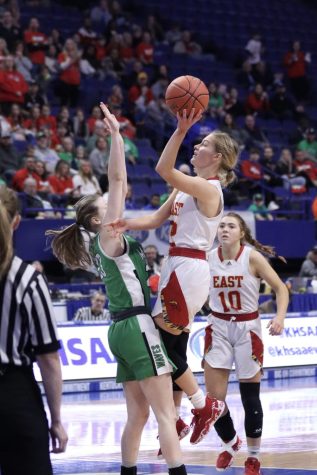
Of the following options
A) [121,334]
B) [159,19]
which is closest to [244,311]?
[121,334]

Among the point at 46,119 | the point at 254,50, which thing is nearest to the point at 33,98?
the point at 46,119

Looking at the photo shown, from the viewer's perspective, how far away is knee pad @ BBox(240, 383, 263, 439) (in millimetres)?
7375

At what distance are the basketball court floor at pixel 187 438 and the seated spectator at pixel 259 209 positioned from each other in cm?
601

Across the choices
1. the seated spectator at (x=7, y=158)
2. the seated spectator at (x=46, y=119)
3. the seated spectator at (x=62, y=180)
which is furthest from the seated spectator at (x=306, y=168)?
the seated spectator at (x=7, y=158)

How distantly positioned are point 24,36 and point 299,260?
23.7 ft

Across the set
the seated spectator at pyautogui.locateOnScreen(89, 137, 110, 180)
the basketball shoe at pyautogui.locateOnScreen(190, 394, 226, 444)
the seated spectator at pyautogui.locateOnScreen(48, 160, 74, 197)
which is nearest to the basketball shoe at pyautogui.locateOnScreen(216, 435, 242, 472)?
the basketball shoe at pyautogui.locateOnScreen(190, 394, 226, 444)

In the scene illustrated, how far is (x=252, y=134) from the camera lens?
75.7ft

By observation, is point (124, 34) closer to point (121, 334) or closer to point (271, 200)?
point (271, 200)


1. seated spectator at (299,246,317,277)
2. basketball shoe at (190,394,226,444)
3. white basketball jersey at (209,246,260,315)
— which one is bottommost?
seated spectator at (299,246,317,277)

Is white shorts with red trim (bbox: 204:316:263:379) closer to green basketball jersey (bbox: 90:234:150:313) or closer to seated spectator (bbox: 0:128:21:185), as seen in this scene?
green basketball jersey (bbox: 90:234:150:313)

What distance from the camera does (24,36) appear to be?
66.4 ft

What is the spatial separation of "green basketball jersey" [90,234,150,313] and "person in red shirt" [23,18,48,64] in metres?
14.7

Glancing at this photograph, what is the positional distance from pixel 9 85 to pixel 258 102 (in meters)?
7.72

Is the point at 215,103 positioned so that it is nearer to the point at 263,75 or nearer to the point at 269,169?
the point at 269,169
